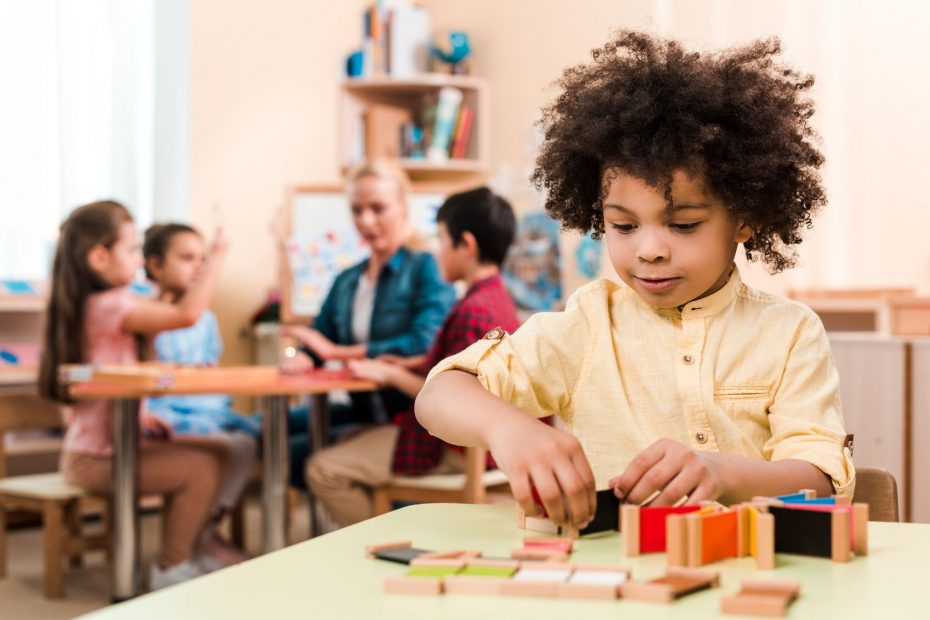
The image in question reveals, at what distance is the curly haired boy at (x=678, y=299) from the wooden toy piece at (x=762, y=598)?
0.43m

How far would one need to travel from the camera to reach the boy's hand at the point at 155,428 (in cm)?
339

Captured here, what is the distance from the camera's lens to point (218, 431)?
3574 millimetres

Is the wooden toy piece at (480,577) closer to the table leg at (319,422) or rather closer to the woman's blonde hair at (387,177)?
the table leg at (319,422)

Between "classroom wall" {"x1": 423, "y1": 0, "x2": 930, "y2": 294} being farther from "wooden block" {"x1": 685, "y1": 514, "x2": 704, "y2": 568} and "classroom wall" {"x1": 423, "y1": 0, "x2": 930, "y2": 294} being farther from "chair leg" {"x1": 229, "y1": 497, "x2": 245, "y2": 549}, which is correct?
"wooden block" {"x1": 685, "y1": 514, "x2": 704, "y2": 568}

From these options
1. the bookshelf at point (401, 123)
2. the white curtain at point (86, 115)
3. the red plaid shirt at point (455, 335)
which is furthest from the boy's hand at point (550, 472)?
the white curtain at point (86, 115)

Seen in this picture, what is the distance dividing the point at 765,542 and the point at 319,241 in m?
3.90

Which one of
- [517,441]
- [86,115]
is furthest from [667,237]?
[86,115]

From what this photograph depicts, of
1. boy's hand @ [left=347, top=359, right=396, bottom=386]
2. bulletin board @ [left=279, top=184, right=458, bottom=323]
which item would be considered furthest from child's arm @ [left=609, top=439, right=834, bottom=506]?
bulletin board @ [left=279, top=184, right=458, bottom=323]

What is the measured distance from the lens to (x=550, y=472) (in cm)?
84

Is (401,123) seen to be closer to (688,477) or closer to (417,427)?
(417,427)

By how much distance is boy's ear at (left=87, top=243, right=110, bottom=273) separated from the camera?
3.19 meters

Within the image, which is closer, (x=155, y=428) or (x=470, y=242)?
(x=470, y=242)

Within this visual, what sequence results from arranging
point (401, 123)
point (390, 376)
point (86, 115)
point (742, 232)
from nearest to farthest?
point (742, 232), point (390, 376), point (86, 115), point (401, 123)

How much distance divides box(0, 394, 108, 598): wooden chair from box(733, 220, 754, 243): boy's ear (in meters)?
2.47
